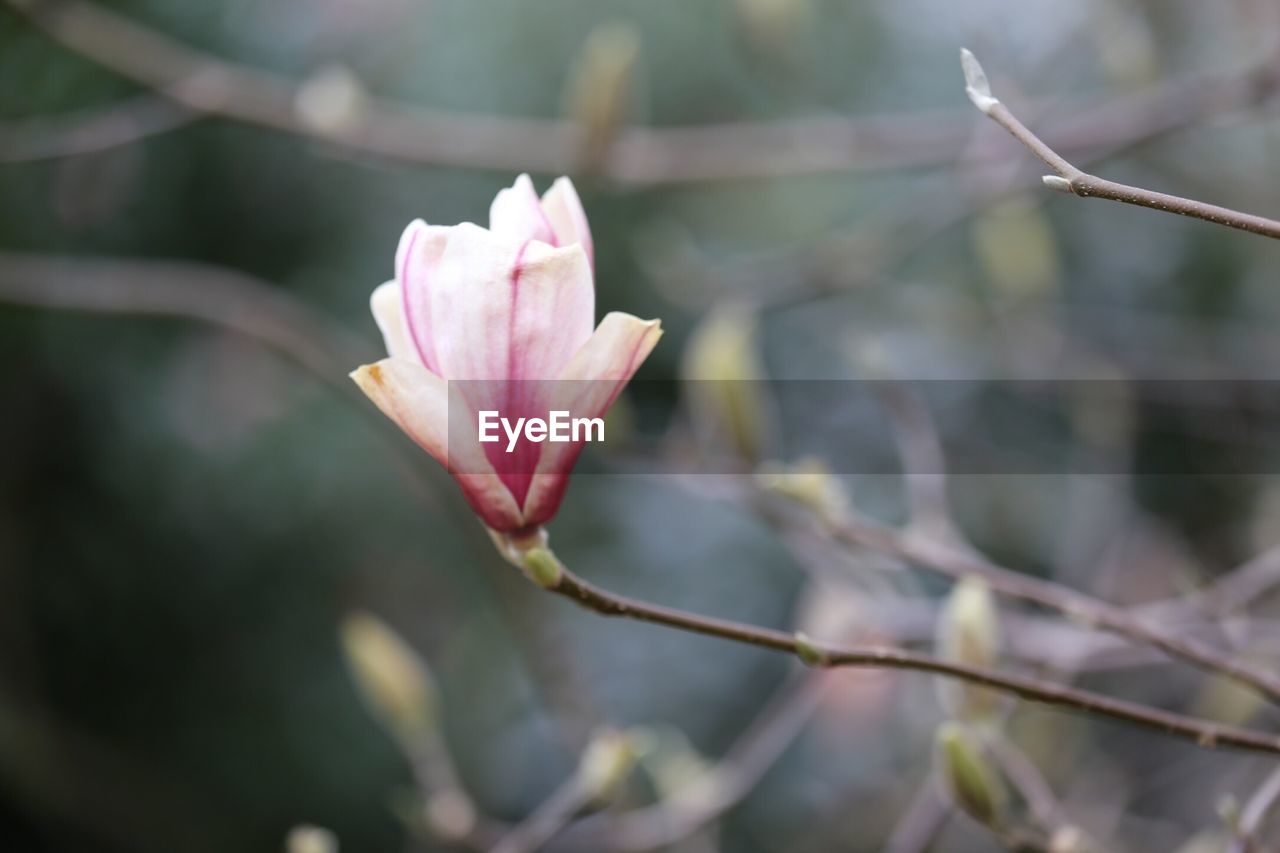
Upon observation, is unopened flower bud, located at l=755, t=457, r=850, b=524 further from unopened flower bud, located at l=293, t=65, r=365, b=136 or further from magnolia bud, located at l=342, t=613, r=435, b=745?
unopened flower bud, located at l=293, t=65, r=365, b=136

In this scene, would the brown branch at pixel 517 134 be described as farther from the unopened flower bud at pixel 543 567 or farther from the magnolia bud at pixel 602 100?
the unopened flower bud at pixel 543 567

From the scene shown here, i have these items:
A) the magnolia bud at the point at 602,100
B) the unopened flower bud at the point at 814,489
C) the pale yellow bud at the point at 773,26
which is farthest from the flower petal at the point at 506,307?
the pale yellow bud at the point at 773,26

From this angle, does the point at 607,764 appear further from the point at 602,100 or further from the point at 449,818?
the point at 602,100

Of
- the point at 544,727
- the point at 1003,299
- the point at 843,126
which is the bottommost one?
the point at 544,727

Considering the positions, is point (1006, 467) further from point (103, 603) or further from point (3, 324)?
point (3, 324)

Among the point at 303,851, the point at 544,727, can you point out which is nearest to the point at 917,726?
the point at 544,727

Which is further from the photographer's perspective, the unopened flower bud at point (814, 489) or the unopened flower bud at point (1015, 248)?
the unopened flower bud at point (1015, 248)

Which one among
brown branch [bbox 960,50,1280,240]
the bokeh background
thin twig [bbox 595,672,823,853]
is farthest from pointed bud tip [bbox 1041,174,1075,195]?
the bokeh background
